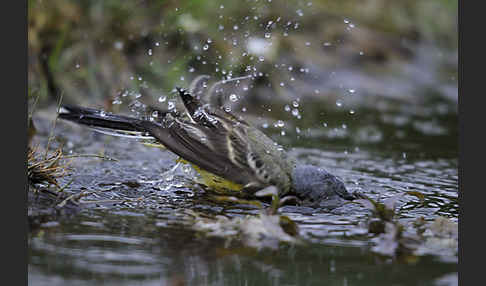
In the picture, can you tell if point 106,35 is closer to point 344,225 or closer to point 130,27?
point 130,27

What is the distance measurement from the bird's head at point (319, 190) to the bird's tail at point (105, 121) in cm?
114

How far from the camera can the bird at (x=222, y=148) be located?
465 cm

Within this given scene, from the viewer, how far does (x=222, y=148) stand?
4.72 meters

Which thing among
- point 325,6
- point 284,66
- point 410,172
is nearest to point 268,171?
point 410,172

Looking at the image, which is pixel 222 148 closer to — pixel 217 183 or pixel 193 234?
pixel 217 183

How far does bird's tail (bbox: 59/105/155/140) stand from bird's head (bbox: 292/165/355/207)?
44.9 inches

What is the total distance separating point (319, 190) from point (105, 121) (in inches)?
63.8

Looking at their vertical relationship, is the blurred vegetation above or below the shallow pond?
above

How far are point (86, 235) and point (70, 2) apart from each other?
4.75 m

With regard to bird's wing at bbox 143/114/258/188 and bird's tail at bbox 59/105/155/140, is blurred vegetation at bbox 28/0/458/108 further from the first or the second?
bird's wing at bbox 143/114/258/188

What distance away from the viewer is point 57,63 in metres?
7.50

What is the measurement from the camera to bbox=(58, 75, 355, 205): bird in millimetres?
4652

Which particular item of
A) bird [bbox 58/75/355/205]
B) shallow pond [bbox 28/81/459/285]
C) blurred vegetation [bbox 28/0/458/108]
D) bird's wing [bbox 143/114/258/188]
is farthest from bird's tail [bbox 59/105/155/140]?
blurred vegetation [bbox 28/0/458/108]

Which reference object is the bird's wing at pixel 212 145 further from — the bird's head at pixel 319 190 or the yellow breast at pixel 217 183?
the bird's head at pixel 319 190
